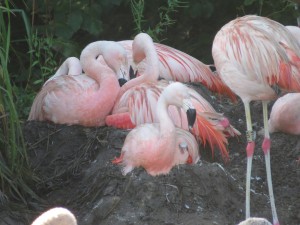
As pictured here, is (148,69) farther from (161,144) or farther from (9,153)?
(9,153)

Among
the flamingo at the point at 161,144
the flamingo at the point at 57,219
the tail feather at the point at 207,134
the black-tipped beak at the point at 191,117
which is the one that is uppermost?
the flamingo at the point at 57,219

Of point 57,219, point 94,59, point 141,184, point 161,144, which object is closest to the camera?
point 57,219

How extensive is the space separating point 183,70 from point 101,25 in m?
0.97

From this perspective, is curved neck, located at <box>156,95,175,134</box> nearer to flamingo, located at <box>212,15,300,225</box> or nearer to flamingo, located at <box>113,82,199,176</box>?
flamingo, located at <box>113,82,199,176</box>

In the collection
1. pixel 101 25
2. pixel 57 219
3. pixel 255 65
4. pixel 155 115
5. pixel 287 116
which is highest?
pixel 57 219

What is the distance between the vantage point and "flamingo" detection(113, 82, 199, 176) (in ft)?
20.7

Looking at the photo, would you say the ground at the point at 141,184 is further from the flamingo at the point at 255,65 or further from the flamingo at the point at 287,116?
the flamingo at the point at 255,65

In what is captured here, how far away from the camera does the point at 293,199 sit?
667cm

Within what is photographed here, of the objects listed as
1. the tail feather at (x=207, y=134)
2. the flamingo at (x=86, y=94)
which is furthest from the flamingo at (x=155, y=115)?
the flamingo at (x=86, y=94)

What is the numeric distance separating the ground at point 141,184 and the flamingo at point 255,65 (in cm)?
25

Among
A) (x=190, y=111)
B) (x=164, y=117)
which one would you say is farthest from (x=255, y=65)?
(x=164, y=117)

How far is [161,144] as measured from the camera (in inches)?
248

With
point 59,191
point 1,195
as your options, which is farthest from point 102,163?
point 1,195

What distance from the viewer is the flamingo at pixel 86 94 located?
281 inches
